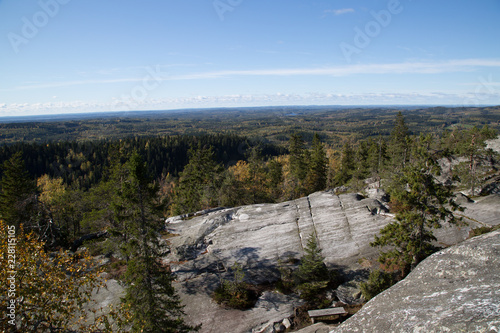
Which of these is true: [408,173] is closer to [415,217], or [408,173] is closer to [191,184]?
[415,217]

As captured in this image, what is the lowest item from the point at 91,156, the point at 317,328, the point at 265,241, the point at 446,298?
the point at 317,328

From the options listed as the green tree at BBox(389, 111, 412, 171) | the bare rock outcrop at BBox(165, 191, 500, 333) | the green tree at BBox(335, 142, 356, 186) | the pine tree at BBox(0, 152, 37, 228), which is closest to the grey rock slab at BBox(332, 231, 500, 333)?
the bare rock outcrop at BBox(165, 191, 500, 333)

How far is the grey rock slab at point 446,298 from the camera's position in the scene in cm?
538

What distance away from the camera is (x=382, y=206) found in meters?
27.2

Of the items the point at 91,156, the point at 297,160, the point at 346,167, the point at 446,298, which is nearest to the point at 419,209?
the point at 446,298

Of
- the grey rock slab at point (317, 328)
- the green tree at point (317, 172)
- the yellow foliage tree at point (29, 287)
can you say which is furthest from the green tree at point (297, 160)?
the yellow foliage tree at point (29, 287)

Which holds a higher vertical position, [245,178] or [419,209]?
[419,209]

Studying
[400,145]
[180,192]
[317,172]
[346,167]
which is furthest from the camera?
[346,167]

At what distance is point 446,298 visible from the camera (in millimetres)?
6527

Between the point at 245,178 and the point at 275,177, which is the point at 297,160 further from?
the point at 245,178

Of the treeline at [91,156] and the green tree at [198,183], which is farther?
the treeline at [91,156]

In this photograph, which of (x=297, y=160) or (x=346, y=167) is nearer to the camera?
(x=297, y=160)

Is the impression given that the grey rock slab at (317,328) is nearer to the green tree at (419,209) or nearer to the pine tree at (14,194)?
the green tree at (419,209)

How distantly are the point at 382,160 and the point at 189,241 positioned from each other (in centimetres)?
4224
